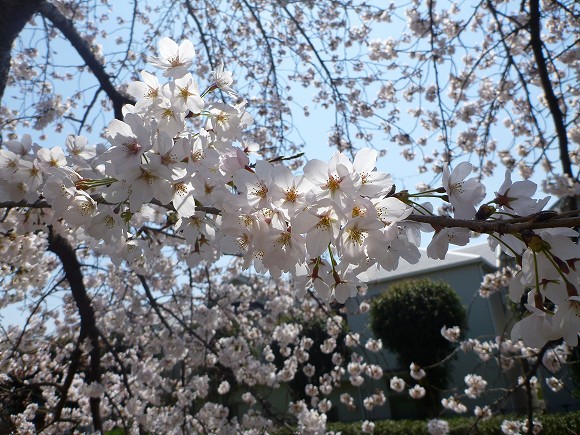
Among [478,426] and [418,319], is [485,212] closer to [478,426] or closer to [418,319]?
[478,426]

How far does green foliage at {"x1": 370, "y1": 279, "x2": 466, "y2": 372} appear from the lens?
11.0 m

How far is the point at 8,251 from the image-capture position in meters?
2.33

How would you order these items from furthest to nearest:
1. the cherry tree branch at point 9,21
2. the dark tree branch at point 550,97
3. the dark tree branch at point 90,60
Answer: the dark tree branch at point 90,60
the dark tree branch at point 550,97
the cherry tree branch at point 9,21

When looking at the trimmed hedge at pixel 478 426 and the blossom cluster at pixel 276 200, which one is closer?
the blossom cluster at pixel 276 200

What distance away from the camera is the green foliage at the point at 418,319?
36.1ft

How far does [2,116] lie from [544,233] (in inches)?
220

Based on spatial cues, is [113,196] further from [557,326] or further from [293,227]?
[557,326]

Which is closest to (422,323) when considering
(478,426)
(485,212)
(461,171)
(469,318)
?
(469,318)

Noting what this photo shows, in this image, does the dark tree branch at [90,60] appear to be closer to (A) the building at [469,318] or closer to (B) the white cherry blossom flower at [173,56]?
(B) the white cherry blossom flower at [173,56]

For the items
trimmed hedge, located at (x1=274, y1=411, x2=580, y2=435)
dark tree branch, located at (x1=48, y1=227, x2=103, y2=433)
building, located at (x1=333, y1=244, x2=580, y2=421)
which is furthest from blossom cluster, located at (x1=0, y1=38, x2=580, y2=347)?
building, located at (x1=333, y1=244, x2=580, y2=421)

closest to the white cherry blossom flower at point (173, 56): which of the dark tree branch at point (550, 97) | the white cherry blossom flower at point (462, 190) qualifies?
the white cherry blossom flower at point (462, 190)

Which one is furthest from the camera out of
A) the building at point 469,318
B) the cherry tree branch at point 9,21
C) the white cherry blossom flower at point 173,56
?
the building at point 469,318

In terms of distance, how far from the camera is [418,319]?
1115 centimetres

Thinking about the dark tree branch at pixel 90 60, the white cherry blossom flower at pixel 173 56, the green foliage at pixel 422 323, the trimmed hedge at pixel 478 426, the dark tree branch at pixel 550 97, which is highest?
the dark tree branch at pixel 90 60
